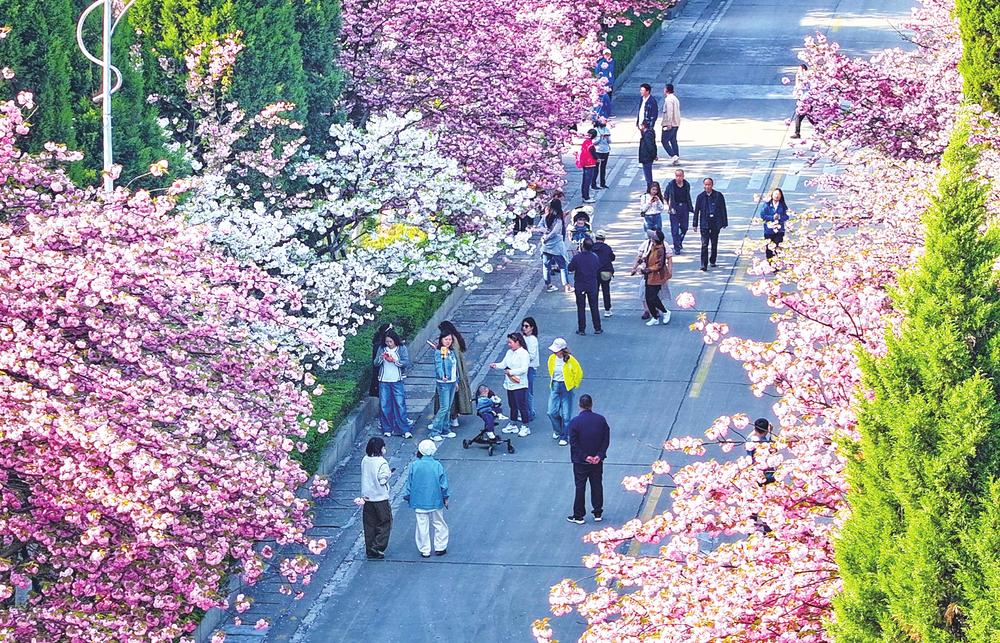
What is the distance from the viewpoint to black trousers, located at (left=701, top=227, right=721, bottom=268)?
28844 millimetres

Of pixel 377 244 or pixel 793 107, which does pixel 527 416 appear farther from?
pixel 793 107

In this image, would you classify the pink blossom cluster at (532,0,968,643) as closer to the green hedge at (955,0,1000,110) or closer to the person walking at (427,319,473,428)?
the green hedge at (955,0,1000,110)

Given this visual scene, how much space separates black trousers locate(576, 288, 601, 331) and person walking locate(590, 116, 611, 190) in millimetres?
7774

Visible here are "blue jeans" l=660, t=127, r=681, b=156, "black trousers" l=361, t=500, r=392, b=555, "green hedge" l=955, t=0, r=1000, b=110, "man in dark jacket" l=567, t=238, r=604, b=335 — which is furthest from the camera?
"blue jeans" l=660, t=127, r=681, b=156

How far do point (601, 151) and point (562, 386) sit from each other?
1303 centimetres

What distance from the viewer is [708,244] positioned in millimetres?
29125

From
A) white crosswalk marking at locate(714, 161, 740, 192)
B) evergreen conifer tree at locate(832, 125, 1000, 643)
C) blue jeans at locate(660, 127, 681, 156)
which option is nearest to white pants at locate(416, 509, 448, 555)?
evergreen conifer tree at locate(832, 125, 1000, 643)

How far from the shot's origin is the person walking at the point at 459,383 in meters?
22.3

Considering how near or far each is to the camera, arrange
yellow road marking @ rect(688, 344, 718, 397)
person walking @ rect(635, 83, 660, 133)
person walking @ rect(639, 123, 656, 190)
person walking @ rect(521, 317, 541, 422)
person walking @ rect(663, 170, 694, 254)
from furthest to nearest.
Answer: person walking @ rect(635, 83, 660, 133)
person walking @ rect(639, 123, 656, 190)
person walking @ rect(663, 170, 694, 254)
yellow road marking @ rect(688, 344, 718, 397)
person walking @ rect(521, 317, 541, 422)

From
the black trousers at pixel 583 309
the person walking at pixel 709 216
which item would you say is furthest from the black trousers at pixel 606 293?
the person walking at pixel 709 216

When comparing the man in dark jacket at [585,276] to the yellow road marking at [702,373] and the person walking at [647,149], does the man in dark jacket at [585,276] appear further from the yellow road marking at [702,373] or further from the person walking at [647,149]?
the person walking at [647,149]

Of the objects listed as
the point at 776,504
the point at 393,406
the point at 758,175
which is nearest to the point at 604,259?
the point at 393,406

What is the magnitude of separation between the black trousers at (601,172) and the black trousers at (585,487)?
594 inches

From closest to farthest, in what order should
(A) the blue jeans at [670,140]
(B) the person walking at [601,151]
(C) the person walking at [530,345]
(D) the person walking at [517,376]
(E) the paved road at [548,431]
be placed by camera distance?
(E) the paved road at [548,431] < (D) the person walking at [517,376] < (C) the person walking at [530,345] < (B) the person walking at [601,151] < (A) the blue jeans at [670,140]
